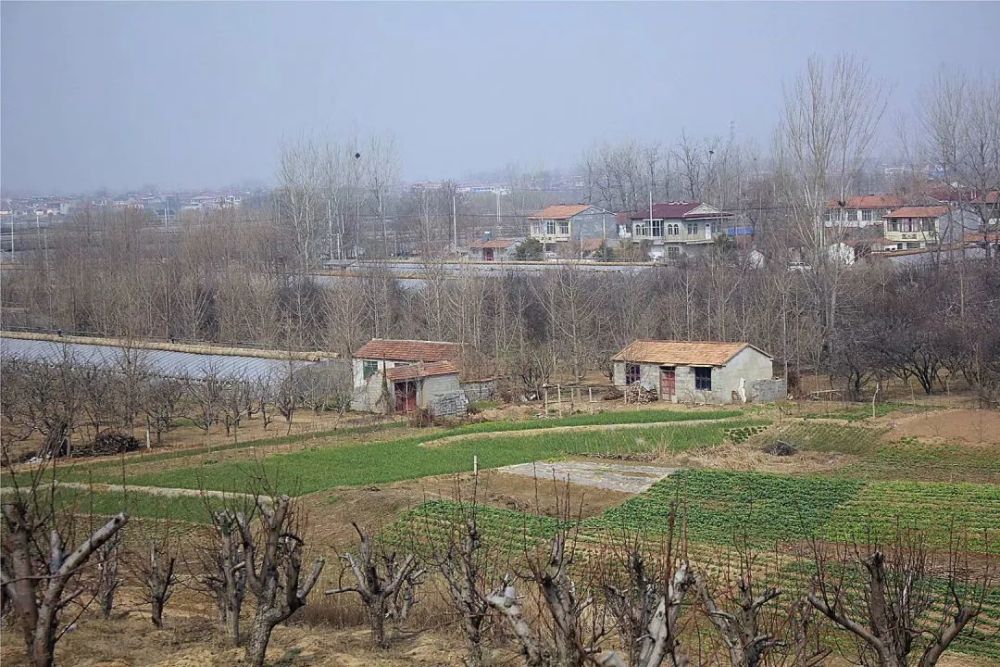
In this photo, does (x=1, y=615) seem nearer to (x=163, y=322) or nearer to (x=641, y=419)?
(x=641, y=419)

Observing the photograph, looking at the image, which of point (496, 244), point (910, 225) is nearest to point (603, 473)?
point (910, 225)

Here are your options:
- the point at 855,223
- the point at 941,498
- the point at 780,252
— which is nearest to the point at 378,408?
the point at 941,498

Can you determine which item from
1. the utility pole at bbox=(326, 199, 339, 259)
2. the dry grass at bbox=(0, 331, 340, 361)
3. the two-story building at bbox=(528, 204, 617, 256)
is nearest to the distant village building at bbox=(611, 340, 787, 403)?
the dry grass at bbox=(0, 331, 340, 361)

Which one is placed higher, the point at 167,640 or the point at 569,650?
the point at 569,650

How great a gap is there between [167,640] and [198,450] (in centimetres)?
1687

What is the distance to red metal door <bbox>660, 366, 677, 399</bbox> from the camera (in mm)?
30672

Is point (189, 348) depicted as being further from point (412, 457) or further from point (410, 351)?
point (412, 457)

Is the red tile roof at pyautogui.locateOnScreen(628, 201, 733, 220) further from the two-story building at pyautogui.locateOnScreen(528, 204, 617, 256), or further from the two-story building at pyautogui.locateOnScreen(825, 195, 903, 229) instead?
the two-story building at pyautogui.locateOnScreen(825, 195, 903, 229)

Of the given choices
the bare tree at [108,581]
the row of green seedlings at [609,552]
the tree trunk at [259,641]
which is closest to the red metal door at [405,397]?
the row of green seedlings at [609,552]

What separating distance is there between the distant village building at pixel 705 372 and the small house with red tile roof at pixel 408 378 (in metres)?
5.23

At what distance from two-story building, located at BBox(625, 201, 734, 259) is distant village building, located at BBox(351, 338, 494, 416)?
86.0 feet

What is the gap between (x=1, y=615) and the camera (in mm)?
8305

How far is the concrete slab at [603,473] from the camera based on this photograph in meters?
20.2

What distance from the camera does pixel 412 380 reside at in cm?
3022
